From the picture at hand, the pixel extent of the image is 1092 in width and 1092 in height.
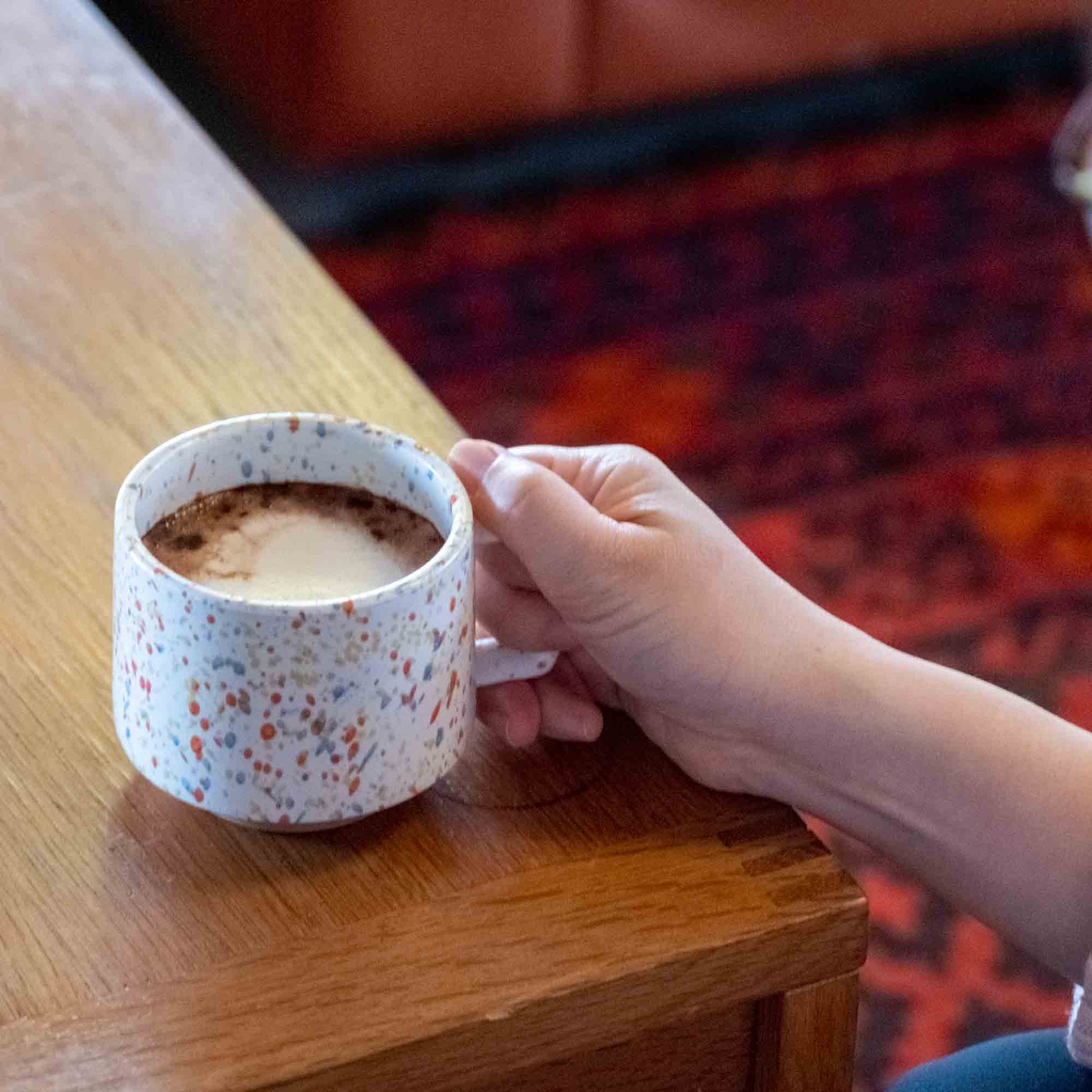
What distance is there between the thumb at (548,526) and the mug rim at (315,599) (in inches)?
0.7

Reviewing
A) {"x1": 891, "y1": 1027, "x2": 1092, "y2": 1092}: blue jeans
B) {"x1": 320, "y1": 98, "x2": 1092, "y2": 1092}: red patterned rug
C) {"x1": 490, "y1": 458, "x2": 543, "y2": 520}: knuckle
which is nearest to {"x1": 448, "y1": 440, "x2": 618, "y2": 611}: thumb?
{"x1": 490, "y1": 458, "x2": 543, "y2": 520}: knuckle

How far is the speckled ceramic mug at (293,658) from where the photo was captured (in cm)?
52

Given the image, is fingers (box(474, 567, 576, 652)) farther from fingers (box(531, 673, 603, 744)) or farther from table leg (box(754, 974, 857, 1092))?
table leg (box(754, 974, 857, 1092))

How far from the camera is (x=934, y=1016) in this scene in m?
1.25


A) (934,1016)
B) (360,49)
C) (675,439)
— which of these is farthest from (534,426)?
(934,1016)

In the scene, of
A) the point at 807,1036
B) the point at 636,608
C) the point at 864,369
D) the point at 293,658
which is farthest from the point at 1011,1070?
the point at 864,369

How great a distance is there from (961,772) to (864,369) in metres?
1.35

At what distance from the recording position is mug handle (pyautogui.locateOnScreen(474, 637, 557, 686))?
63 cm

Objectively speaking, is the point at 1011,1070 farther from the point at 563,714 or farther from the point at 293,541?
the point at 293,541

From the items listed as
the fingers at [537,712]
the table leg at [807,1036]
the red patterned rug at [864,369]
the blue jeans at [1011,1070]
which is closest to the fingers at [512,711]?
the fingers at [537,712]

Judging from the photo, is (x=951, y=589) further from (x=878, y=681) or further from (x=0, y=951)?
(x=0, y=951)

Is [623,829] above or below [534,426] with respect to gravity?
above

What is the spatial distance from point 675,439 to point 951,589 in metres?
0.33

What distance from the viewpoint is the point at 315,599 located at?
1.82ft
